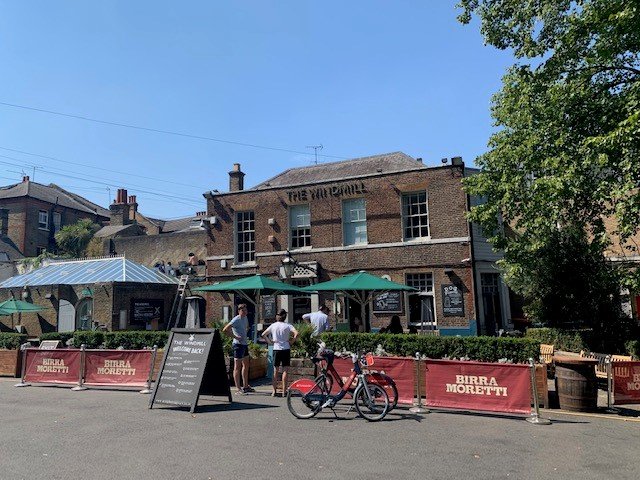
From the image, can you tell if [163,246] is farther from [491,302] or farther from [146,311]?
[491,302]

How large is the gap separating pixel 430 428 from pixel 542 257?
10993mm

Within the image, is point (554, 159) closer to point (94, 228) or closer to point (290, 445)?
point (290, 445)

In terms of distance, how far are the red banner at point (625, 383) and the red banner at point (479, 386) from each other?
194cm

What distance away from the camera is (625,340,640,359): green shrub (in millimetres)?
13070

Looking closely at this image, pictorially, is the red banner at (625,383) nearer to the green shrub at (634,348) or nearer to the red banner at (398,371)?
the red banner at (398,371)

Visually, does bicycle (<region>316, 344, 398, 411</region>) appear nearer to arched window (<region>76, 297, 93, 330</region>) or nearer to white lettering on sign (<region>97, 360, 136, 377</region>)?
white lettering on sign (<region>97, 360, 136, 377</region>)

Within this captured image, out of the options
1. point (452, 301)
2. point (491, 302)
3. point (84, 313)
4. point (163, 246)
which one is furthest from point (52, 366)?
point (163, 246)

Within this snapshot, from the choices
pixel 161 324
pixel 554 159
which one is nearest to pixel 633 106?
pixel 554 159

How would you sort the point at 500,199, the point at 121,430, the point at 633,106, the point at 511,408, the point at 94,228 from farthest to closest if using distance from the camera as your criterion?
the point at 94,228
the point at 500,199
the point at 633,106
the point at 511,408
the point at 121,430

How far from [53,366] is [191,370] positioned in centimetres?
498

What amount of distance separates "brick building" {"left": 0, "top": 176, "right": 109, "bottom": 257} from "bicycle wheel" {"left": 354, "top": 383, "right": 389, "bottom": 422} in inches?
1698

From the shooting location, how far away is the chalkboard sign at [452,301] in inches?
725

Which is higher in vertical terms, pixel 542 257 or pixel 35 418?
pixel 542 257

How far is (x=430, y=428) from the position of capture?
7.33 meters
